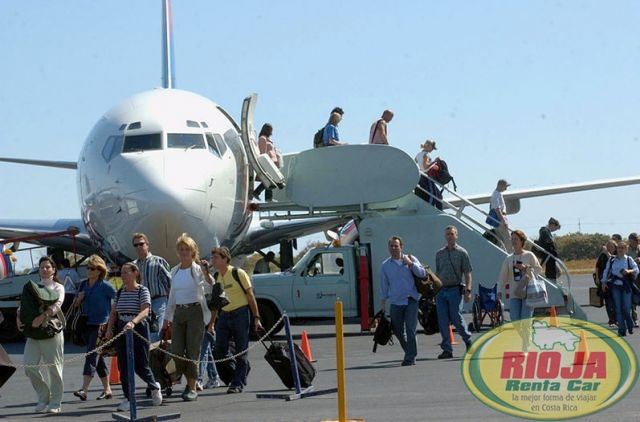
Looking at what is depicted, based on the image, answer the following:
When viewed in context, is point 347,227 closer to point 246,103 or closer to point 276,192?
point 276,192

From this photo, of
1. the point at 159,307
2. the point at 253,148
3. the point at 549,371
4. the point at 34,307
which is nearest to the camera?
the point at 34,307

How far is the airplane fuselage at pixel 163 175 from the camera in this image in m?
19.5

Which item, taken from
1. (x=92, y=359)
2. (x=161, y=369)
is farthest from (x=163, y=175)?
(x=161, y=369)

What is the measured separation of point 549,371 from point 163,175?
26.5ft

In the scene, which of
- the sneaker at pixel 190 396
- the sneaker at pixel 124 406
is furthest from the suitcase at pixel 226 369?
the sneaker at pixel 124 406

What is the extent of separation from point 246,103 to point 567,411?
41.7 feet

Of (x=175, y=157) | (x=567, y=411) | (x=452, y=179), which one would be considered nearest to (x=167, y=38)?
(x=452, y=179)

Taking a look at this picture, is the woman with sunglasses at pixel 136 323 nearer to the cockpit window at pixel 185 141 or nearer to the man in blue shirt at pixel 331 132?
the cockpit window at pixel 185 141

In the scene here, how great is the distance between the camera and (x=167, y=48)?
1233 inches

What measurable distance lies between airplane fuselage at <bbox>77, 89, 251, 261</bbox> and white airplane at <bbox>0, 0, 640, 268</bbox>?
0.05 feet

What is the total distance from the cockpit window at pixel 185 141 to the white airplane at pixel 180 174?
0.02 metres

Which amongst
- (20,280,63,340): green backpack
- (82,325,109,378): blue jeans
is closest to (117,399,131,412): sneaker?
(20,280,63,340): green backpack

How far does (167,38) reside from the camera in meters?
31.7

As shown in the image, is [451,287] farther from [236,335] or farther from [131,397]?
[131,397]
